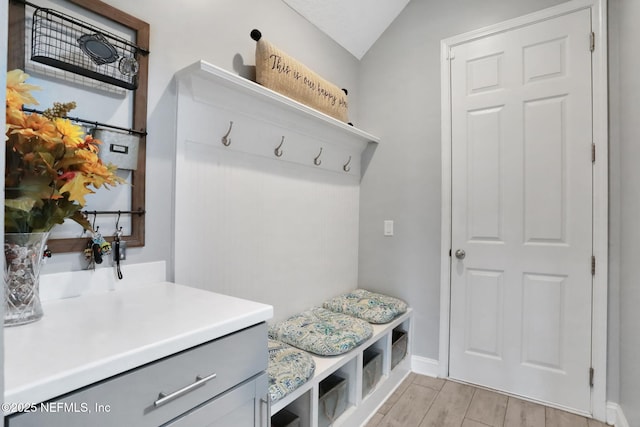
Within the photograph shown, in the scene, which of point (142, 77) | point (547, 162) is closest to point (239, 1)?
point (142, 77)

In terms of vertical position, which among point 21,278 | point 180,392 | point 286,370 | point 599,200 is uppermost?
point 599,200

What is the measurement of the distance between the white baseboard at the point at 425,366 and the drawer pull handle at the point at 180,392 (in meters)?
1.95

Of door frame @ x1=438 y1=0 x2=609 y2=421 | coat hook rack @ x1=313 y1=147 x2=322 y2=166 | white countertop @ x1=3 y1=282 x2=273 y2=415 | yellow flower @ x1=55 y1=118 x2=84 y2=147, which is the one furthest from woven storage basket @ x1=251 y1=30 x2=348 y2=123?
door frame @ x1=438 y1=0 x2=609 y2=421

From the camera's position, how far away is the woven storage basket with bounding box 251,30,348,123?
1651 millimetres

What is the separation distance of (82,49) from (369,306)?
1.94 metres

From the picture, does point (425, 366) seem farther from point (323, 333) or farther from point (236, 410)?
point (236, 410)

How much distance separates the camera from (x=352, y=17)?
2.32m

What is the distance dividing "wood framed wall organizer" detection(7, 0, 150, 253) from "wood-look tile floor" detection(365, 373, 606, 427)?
1.64 meters

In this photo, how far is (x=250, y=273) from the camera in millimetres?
1732

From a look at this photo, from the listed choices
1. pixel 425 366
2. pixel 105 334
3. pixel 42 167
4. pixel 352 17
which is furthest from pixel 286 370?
pixel 352 17

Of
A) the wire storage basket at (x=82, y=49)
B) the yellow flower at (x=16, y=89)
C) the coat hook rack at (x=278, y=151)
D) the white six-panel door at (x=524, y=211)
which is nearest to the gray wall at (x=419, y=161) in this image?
the white six-panel door at (x=524, y=211)

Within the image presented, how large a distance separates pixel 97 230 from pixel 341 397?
52.9 inches

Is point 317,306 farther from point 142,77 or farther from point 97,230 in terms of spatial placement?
point 142,77

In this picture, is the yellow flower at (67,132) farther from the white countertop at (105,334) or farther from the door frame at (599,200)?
the door frame at (599,200)
